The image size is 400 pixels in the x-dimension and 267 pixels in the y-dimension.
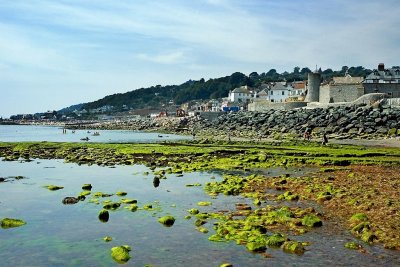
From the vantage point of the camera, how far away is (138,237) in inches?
687

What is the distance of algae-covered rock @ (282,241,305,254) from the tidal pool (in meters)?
0.25

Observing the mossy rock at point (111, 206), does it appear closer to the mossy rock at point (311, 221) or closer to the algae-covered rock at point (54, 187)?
the algae-covered rock at point (54, 187)

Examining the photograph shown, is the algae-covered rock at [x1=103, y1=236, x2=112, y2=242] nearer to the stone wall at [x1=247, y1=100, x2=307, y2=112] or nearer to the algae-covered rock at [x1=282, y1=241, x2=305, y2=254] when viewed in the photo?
the algae-covered rock at [x1=282, y1=241, x2=305, y2=254]

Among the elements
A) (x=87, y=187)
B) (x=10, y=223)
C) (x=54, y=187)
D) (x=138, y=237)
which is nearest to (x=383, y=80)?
(x=87, y=187)

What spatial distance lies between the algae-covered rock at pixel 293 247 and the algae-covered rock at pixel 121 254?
5665 millimetres

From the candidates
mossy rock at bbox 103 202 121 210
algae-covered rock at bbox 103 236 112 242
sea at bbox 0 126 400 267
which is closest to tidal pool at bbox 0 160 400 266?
sea at bbox 0 126 400 267

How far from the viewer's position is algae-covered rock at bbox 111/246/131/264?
14773 millimetres

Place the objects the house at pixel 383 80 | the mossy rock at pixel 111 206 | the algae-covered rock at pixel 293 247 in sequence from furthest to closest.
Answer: the house at pixel 383 80 < the mossy rock at pixel 111 206 < the algae-covered rock at pixel 293 247

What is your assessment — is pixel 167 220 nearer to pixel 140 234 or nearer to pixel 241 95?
pixel 140 234

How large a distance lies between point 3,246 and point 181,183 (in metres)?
14.9

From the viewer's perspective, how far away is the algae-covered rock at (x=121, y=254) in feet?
48.5

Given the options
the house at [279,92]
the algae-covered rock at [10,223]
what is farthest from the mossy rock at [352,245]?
the house at [279,92]

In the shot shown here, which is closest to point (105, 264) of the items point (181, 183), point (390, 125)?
point (181, 183)

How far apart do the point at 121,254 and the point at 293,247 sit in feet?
20.3
